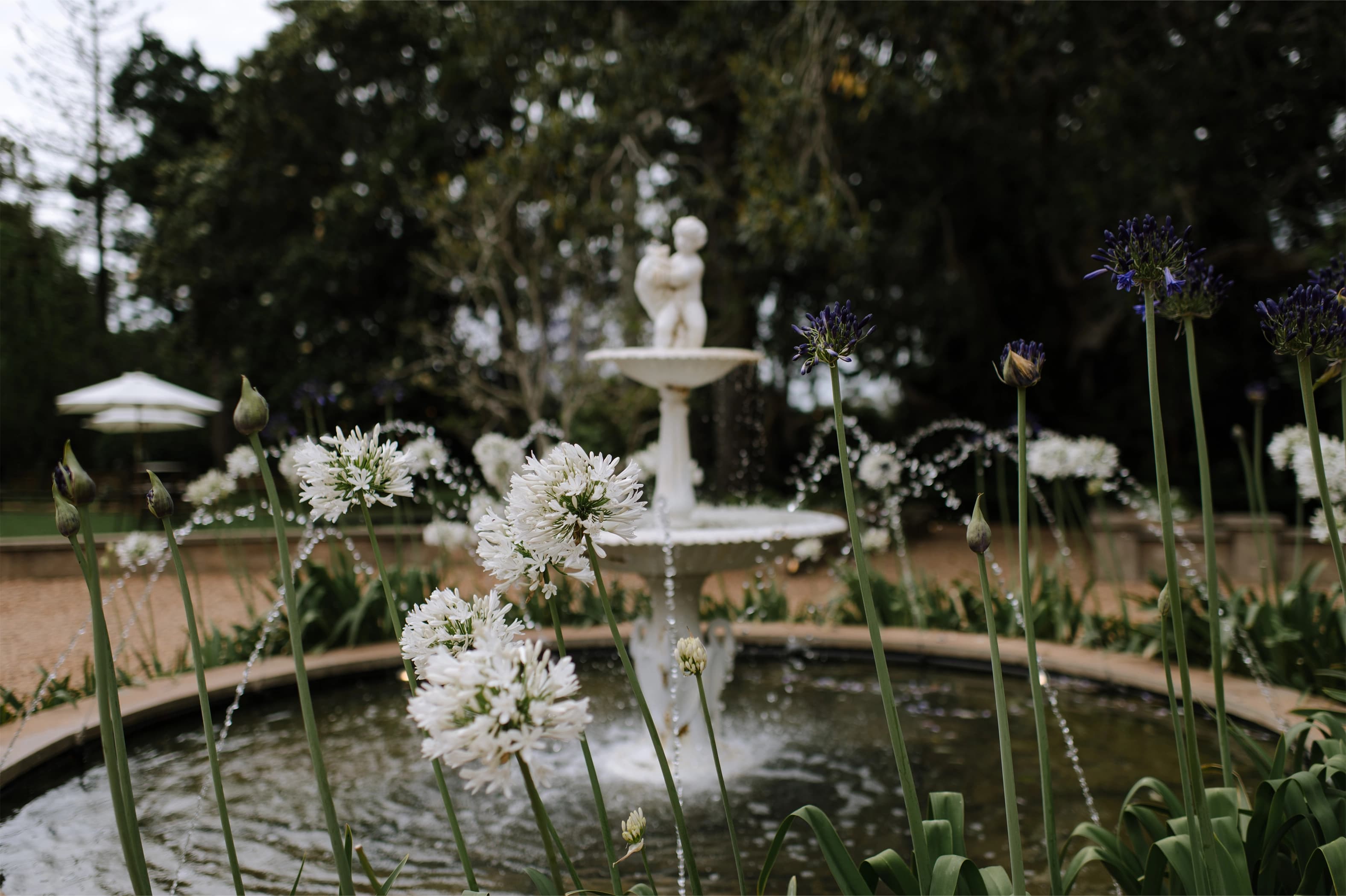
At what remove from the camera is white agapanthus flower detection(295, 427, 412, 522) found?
1479 mm

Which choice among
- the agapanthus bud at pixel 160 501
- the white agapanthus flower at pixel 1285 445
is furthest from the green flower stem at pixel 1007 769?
the white agapanthus flower at pixel 1285 445

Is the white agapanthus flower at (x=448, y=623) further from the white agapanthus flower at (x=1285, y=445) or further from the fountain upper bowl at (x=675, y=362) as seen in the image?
the white agapanthus flower at (x=1285, y=445)

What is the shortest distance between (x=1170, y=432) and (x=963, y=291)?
156 inches

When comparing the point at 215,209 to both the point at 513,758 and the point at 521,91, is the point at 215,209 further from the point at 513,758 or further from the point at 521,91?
the point at 513,758

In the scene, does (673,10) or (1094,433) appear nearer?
(673,10)

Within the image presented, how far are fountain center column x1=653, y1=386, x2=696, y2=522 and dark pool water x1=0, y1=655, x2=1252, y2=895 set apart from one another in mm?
1143

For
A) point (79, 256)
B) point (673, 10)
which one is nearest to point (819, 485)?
point (673, 10)

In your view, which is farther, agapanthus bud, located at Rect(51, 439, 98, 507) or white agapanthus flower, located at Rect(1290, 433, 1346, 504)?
white agapanthus flower, located at Rect(1290, 433, 1346, 504)

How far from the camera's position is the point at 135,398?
11000 mm

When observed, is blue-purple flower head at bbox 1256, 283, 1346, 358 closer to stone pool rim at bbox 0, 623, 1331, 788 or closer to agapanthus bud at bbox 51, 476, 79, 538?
stone pool rim at bbox 0, 623, 1331, 788

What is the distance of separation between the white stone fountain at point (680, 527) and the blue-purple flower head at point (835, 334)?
2.11 meters

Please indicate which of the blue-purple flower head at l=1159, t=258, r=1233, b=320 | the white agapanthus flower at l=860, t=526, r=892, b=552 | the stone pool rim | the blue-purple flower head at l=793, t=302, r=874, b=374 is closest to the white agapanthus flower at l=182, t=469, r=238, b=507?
the stone pool rim

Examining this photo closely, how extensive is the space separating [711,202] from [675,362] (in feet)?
25.6

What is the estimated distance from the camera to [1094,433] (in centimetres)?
1441
